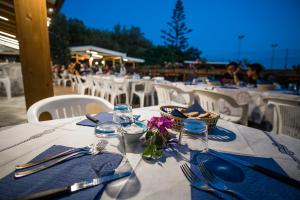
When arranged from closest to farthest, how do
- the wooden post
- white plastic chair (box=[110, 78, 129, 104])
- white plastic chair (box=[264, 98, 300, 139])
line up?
white plastic chair (box=[264, 98, 300, 139]) < the wooden post < white plastic chair (box=[110, 78, 129, 104])

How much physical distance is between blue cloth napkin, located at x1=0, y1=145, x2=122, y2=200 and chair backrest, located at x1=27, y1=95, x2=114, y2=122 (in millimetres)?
864

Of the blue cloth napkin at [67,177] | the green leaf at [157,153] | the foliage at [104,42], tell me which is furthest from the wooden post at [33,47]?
the foliage at [104,42]

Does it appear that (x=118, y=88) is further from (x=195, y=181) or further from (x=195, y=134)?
(x=195, y=181)

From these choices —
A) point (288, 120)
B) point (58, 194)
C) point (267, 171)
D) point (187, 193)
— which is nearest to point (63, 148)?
point (58, 194)

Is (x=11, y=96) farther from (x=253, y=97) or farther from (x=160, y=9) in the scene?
(x=160, y=9)

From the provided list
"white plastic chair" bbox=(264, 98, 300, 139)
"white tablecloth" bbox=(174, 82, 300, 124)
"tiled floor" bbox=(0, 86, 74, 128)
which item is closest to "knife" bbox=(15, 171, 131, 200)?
"white plastic chair" bbox=(264, 98, 300, 139)

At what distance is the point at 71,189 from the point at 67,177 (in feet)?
0.26

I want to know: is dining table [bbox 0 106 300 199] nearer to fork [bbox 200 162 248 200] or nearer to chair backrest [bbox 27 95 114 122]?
fork [bbox 200 162 248 200]

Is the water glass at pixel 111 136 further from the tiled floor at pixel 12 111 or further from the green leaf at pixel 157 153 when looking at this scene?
the tiled floor at pixel 12 111

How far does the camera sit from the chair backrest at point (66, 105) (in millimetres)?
1427

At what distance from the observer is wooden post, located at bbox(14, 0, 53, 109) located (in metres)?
1.81

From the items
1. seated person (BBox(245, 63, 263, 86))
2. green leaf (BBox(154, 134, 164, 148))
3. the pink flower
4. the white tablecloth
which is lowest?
Result: the white tablecloth

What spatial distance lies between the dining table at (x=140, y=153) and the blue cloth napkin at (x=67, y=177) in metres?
0.03

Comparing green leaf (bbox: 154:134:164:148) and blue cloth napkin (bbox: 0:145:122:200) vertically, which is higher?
green leaf (bbox: 154:134:164:148)
